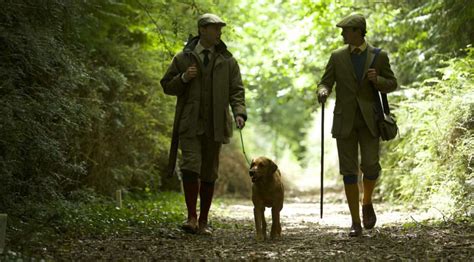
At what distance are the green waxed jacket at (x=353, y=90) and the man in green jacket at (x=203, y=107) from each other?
1099 mm

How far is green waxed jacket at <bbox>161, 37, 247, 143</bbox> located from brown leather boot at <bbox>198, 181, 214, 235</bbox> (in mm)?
612

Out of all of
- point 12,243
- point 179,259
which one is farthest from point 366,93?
point 12,243

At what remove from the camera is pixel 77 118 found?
7930mm

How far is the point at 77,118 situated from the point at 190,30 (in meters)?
3.46

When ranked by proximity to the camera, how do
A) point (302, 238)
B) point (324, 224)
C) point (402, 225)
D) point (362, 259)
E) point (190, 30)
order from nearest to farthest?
point (362, 259)
point (302, 238)
point (402, 225)
point (324, 224)
point (190, 30)

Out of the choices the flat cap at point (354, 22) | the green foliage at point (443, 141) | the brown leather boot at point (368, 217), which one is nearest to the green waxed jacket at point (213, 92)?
the flat cap at point (354, 22)

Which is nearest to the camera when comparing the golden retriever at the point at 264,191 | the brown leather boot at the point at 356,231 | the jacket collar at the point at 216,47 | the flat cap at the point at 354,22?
the golden retriever at the point at 264,191

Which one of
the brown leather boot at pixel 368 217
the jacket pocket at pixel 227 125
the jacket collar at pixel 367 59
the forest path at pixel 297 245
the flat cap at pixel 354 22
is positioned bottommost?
the forest path at pixel 297 245

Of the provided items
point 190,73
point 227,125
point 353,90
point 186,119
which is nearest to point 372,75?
point 353,90

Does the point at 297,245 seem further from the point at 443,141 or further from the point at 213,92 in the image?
the point at 443,141

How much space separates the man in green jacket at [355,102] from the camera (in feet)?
24.5

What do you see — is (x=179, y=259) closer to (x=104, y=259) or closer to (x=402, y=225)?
(x=104, y=259)

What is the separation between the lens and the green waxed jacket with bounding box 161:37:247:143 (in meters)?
7.79

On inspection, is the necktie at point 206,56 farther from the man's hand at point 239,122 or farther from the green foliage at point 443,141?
the green foliage at point 443,141
